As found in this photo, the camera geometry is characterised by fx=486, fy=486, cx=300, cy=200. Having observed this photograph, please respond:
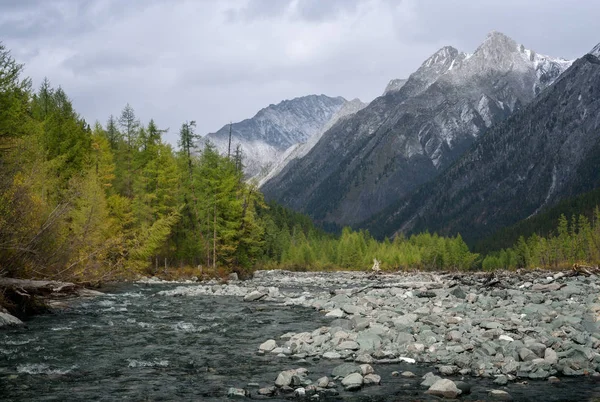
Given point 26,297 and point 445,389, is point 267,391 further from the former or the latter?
point 26,297

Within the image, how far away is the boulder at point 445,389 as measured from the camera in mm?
11344

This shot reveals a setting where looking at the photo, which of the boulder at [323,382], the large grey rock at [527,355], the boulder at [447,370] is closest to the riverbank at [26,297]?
the boulder at [323,382]

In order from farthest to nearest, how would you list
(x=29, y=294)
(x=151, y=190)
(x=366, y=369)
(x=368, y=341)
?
(x=151, y=190) < (x=29, y=294) < (x=368, y=341) < (x=366, y=369)

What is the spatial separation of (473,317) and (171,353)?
1231 centimetres

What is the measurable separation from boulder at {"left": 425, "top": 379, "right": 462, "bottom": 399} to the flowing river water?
0.67ft

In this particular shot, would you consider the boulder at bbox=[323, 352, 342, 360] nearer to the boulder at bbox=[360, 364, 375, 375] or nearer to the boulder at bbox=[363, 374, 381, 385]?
the boulder at bbox=[360, 364, 375, 375]

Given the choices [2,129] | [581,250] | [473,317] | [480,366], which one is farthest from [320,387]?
[581,250]

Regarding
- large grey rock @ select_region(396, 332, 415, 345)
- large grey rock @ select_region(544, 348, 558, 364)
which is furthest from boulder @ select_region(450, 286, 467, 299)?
large grey rock @ select_region(544, 348, 558, 364)

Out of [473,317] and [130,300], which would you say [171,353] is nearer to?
[473,317]

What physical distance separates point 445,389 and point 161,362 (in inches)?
325

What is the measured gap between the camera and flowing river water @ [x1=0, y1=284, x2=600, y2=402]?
37.9 ft

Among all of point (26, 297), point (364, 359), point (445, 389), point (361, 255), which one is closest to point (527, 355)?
point (445, 389)

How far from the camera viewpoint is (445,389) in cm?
1143

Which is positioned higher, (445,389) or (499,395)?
(445,389)
